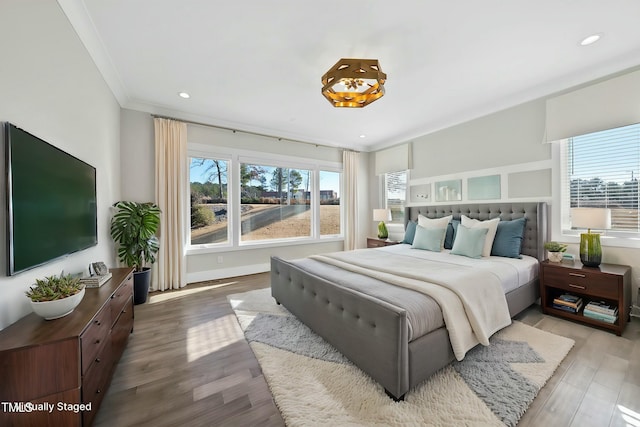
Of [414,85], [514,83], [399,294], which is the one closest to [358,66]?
[414,85]

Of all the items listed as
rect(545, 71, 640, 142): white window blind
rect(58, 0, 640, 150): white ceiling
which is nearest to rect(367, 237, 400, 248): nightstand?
rect(58, 0, 640, 150): white ceiling

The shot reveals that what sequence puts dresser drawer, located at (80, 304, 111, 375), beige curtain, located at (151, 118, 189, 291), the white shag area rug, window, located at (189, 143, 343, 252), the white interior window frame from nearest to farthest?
dresser drawer, located at (80, 304, 111, 375)
the white shag area rug
the white interior window frame
beige curtain, located at (151, 118, 189, 291)
window, located at (189, 143, 343, 252)

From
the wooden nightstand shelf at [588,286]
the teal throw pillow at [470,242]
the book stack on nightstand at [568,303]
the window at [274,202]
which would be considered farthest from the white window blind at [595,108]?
the window at [274,202]

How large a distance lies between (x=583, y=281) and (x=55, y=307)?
4240mm

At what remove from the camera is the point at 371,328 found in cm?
165

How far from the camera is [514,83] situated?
119 inches

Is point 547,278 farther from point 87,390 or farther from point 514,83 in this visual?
point 87,390

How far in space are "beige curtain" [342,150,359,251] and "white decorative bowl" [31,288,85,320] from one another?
4.69 m

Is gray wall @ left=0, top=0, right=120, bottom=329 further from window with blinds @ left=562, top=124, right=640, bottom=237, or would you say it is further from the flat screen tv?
window with blinds @ left=562, top=124, right=640, bottom=237

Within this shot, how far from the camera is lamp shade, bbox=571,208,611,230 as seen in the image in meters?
2.45

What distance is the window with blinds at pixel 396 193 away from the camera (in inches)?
205

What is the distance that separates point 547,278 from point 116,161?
547cm

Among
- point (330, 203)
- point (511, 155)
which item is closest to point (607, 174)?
point (511, 155)

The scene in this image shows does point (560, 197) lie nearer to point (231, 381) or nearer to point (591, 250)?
point (591, 250)
